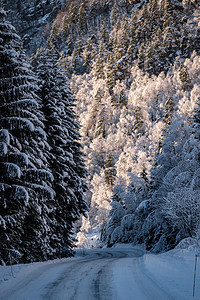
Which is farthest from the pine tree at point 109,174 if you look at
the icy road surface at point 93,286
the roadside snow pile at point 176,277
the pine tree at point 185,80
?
the icy road surface at point 93,286

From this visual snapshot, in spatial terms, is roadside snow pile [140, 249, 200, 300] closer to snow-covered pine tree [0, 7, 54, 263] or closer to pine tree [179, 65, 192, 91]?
snow-covered pine tree [0, 7, 54, 263]

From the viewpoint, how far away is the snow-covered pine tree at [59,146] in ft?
50.4

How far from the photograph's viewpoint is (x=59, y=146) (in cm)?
1620

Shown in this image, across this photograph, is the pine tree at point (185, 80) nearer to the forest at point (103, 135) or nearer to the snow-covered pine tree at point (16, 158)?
the forest at point (103, 135)

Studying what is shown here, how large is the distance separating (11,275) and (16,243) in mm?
3620

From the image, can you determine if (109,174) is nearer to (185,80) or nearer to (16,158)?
(185,80)

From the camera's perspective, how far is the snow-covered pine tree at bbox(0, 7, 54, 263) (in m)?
9.38

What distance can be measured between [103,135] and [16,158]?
59.2m

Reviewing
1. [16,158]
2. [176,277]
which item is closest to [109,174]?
[16,158]

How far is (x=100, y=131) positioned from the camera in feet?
227

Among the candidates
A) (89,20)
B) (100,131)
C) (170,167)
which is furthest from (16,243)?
(89,20)

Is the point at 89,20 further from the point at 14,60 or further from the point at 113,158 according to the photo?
the point at 14,60

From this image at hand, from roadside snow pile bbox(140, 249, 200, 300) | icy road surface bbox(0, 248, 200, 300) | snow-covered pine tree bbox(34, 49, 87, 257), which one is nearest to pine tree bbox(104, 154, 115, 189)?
snow-covered pine tree bbox(34, 49, 87, 257)

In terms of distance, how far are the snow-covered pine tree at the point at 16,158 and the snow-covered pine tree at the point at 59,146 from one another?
3417 mm
